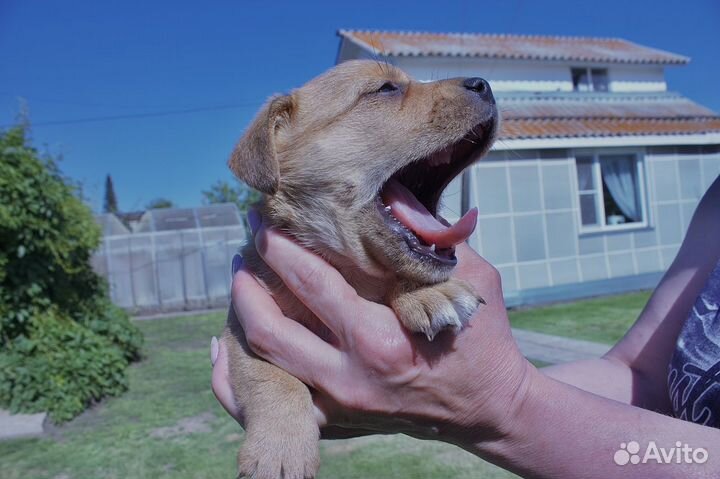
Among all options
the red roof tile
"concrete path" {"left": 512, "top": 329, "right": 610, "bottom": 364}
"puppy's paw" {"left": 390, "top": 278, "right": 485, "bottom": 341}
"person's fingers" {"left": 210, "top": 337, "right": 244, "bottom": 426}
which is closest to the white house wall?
the red roof tile

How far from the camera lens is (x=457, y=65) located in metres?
16.5

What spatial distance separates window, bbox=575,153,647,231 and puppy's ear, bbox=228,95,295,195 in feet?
43.9

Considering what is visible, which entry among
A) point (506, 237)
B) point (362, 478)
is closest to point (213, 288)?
point (506, 237)

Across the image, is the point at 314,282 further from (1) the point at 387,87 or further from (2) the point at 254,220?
(1) the point at 387,87

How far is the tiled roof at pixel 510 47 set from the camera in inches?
644

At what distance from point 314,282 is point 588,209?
14119 millimetres

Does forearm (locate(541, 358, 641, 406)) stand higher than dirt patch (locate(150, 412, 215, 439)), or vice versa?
forearm (locate(541, 358, 641, 406))

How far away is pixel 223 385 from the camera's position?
99.0 inches

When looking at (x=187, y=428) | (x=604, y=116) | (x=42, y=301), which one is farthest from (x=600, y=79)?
(x=187, y=428)

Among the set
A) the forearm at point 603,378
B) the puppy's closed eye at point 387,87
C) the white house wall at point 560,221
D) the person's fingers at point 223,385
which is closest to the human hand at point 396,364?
the person's fingers at point 223,385

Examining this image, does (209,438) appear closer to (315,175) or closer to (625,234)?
(315,175)

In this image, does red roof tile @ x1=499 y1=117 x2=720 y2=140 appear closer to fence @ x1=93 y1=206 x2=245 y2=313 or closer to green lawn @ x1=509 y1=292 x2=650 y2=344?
green lawn @ x1=509 y1=292 x2=650 y2=344

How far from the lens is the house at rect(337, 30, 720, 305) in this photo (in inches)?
540

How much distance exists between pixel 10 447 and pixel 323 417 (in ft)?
16.7
